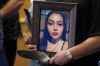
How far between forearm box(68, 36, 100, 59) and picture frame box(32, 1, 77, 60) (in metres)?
0.05

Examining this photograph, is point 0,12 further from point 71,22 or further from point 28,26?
point 71,22

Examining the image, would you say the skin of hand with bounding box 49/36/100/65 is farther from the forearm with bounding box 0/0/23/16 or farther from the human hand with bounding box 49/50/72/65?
the forearm with bounding box 0/0/23/16

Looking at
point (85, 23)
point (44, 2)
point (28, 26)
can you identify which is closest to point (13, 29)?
point (28, 26)

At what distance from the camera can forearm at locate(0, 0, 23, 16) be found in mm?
777

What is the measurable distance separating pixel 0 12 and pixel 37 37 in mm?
160

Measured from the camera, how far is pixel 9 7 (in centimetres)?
78

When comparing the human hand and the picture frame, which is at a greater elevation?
the picture frame

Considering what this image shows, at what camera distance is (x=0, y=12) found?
30.6 inches

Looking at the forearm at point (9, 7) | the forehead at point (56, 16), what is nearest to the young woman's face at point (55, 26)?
the forehead at point (56, 16)

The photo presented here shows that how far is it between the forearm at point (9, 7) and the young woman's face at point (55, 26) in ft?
0.42

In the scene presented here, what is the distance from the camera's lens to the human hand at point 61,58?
747 mm

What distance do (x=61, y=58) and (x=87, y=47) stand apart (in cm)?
10

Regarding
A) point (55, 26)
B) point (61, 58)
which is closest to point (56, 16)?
point (55, 26)

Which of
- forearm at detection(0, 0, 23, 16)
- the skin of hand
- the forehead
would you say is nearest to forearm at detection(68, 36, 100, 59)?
the skin of hand
